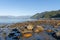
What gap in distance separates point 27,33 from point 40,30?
4962 mm

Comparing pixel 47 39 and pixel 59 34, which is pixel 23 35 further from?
pixel 59 34

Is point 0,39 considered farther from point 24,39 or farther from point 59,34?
point 59,34

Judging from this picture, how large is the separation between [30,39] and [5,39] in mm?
3457

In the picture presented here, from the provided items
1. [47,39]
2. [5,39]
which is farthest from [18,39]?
[47,39]

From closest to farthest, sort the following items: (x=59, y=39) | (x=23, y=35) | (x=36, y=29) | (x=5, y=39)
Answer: (x=59, y=39) → (x=5, y=39) → (x=23, y=35) → (x=36, y=29)

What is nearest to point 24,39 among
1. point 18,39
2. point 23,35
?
point 18,39

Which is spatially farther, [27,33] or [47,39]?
[27,33]

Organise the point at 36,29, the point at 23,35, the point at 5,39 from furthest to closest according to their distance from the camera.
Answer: the point at 36,29, the point at 23,35, the point at 5,39

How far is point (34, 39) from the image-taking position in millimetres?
19031

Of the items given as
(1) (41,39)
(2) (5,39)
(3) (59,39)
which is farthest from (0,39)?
(3) (59,39)

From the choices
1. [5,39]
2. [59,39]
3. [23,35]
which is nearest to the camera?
[59,39]

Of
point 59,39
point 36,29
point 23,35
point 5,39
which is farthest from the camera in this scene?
point 36,29

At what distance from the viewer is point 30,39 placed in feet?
62.7

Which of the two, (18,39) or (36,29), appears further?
(36,29)
